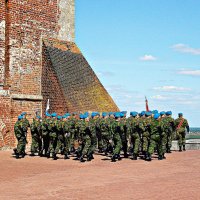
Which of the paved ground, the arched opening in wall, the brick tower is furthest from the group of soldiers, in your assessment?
the arched opening in wall

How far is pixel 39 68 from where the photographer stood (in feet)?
63.6

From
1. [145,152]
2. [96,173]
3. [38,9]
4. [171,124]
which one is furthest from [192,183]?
[38,9]

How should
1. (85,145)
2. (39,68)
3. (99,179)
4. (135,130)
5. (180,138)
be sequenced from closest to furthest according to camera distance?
(99,179), (85,145), (135,130), (180,138), (39,68)

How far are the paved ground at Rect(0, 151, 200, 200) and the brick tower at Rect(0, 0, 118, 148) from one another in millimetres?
4358

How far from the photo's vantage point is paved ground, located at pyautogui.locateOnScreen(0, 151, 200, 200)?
8.03 meters

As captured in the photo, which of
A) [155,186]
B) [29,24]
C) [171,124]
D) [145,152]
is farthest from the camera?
[29,24]

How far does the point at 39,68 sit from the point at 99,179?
34.0ft

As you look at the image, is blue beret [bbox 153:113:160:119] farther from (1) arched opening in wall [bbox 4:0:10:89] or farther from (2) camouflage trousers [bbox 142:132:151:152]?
(1) arched opening in wall [bbox 4:0:10:89]

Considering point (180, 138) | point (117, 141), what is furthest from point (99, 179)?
point (180, 138)

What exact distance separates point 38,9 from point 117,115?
753 cm

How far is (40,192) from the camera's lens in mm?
8312

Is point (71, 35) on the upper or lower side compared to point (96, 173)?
upper

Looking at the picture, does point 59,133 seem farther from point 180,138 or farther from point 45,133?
point 180,138

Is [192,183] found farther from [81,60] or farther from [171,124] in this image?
[81,60]
